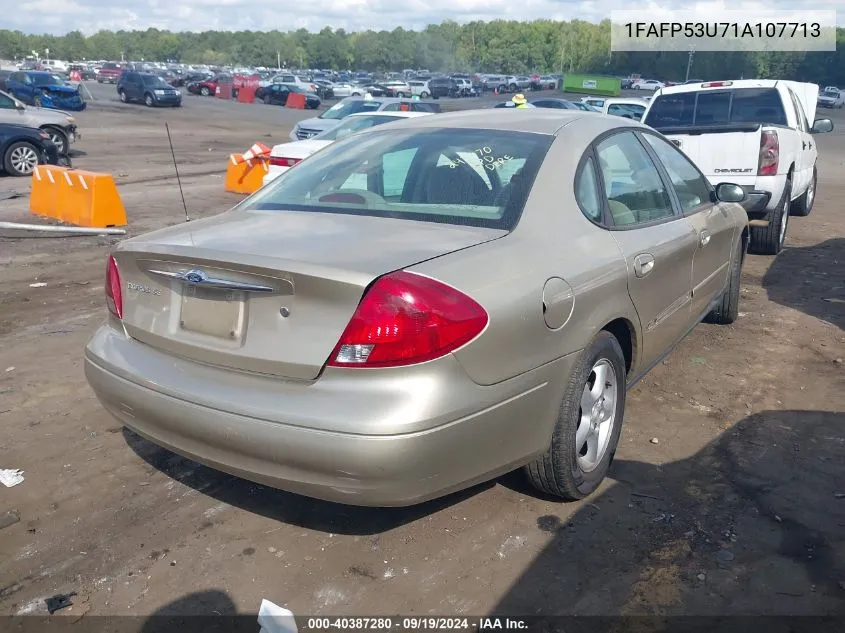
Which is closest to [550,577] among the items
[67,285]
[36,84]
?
[67,285]

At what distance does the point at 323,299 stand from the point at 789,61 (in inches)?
4120

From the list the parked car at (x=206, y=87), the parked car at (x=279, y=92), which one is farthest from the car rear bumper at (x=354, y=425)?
the parked car at (x=206, y=87)

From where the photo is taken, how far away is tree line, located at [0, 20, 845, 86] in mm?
96312

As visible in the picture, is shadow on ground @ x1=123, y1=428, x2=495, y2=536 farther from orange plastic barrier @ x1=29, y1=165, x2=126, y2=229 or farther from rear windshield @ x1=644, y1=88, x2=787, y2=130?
rear windshield @ x1=644, y1=88, x2=787, y2=130

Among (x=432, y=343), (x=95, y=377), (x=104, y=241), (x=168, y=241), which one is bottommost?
(x=104, y=241)

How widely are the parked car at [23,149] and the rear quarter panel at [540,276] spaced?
13.4m

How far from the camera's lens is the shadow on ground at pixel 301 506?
336 cm

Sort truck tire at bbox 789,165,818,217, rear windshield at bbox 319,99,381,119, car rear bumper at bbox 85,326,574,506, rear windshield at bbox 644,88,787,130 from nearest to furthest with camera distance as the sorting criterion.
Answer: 1. car rear bumper at bbox 85,326,574,506
2. rear windshield at bbox 644,88,787,130
3. truck tire at bbox 789,165,818,217
4. rear windshield at bbox 319,99,381,119

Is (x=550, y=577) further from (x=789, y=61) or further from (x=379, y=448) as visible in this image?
(x=789, y=61)

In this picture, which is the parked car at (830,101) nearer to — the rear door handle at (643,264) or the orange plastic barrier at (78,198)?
the orange plastic barrier at (78,198)

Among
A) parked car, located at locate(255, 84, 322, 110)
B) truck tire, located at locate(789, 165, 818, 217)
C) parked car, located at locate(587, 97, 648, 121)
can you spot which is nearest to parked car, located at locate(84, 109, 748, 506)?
truck tire, located at locate(789, 165, 818, 217)

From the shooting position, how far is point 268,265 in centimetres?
271

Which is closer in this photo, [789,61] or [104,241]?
[104,241]

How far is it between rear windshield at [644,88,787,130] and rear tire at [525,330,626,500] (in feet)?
23.6
